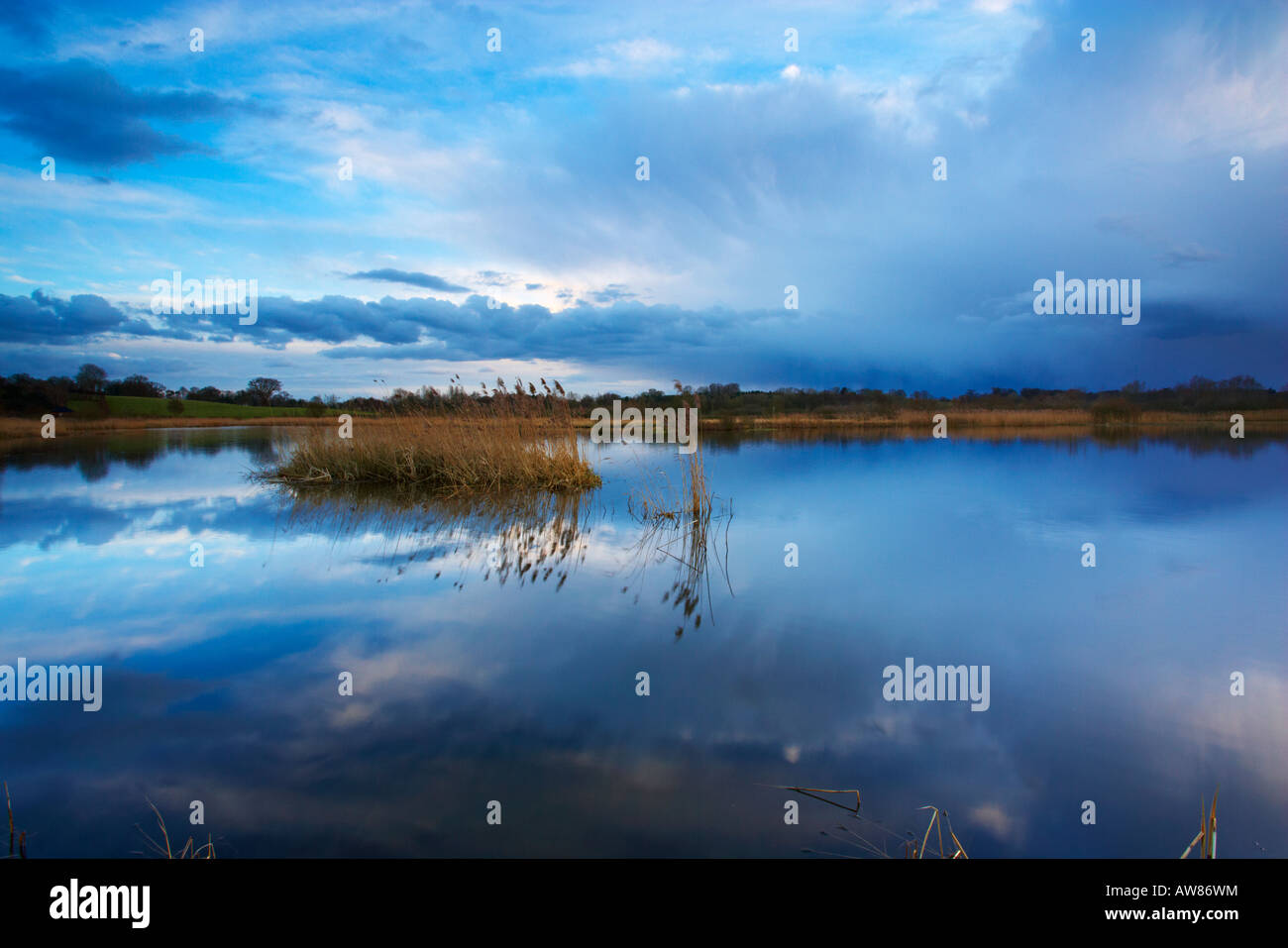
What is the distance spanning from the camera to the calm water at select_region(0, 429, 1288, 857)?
203 cm

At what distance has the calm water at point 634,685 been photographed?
2027 mm

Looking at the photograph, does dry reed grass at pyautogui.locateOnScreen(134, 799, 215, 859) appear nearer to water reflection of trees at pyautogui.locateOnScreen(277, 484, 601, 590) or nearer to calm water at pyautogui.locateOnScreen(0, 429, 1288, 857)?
calm water at pyautogui.locateOnScreen(0, 429, 1288, 857)

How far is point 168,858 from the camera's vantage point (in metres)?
1.84

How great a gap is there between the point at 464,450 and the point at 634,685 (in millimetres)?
8199

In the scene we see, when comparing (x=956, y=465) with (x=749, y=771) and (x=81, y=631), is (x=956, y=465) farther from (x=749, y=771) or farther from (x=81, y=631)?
(x=81, y=631)

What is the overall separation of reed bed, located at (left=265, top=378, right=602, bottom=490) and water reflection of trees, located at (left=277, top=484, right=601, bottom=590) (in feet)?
1.68

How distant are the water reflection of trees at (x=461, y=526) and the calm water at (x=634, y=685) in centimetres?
7

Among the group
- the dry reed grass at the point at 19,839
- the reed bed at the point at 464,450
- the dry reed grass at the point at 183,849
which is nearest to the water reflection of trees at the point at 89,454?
the reed bed at the point at 464,450

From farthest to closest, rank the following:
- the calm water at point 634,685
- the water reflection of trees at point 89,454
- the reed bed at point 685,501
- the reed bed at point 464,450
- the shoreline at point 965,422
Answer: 1. the shoreline at point 965,422
2. the water reflection of trees at point 89,454
3. the reed bed at point 464,450
4. the reed bed at point 685,501
5. the calm water at point 634,685

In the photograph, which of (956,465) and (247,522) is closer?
(247,522)

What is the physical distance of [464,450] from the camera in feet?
34.4

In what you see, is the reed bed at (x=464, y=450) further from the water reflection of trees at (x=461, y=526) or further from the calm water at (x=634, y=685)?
the calm water at (x=634, y=685)
